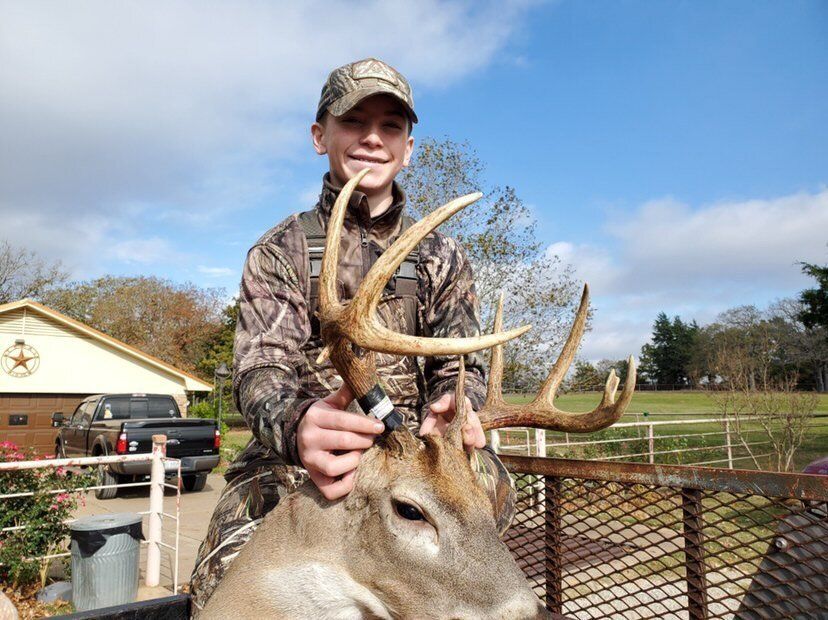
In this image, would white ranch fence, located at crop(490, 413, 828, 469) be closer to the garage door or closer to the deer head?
the deer head

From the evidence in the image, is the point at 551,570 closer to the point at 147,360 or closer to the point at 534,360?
the point at 534,360

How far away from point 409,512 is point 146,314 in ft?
163

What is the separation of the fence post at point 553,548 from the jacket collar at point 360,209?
1.57 m

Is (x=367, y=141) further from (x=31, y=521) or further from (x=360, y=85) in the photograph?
(x=31, y=521)

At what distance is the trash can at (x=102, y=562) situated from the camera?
7316 mm

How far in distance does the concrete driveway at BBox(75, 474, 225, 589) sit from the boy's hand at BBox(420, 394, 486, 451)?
7.63 meters

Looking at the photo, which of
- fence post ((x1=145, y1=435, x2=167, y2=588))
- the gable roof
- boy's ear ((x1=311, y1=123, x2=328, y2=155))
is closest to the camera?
boy's ear ((x1=311, y1=123, x2=328, y2=155))

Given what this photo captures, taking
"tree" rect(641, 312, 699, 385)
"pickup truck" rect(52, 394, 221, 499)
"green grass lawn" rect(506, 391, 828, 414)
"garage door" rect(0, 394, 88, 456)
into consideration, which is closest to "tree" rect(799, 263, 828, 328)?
"green grass lawn" rect(506, 391, 828, 414)

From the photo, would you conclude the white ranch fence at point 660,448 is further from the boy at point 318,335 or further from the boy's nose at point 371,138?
the boy's nose at point 371,138

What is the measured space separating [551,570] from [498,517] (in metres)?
0.63

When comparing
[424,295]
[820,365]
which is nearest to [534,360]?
[424,295]

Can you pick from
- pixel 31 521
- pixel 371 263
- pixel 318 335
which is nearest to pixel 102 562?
pixel 31 521

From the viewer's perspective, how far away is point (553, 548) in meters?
2.96

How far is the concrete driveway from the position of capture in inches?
380
